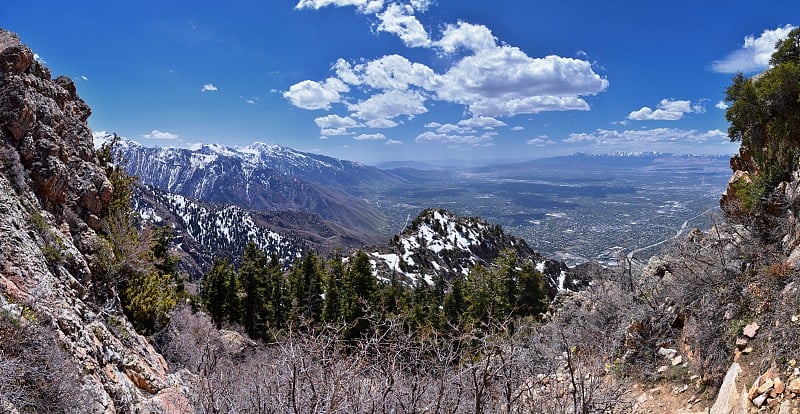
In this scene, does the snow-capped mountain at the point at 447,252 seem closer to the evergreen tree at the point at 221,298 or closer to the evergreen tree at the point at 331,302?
the evergreen tree at the point at 331,302

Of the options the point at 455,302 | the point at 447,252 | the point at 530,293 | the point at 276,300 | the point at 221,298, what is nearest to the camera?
the point at 221,298

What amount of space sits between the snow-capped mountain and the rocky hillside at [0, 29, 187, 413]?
50928 millimetres

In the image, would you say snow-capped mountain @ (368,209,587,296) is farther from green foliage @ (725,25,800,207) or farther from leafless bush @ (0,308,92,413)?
leafless bush @ (0,308,92,413)

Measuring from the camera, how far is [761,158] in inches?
603

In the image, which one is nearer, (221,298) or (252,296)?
(221,298)

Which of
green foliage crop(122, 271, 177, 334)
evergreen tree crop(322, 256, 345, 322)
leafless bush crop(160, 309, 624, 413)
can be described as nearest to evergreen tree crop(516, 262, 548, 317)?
evergreen tree crop(322, 256, 345, 322)

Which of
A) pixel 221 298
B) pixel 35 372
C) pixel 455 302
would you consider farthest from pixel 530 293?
pixel 35 372

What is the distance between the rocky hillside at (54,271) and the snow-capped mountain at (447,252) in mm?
50928

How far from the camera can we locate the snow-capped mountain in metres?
75.1

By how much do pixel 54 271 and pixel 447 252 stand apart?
8005 cm

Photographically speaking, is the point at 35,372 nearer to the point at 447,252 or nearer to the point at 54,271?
the point at 54,271

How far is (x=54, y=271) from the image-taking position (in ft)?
38.7

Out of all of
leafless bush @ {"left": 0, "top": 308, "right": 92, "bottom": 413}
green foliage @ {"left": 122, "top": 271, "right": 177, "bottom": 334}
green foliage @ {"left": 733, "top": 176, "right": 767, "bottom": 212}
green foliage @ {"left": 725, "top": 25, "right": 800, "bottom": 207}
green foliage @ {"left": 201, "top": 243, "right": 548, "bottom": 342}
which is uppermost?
green foliage @ {"left": 725, "top": 25, "right": 800, "bottom": 207}

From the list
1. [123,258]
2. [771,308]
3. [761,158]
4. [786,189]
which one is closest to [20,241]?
[123,258]
